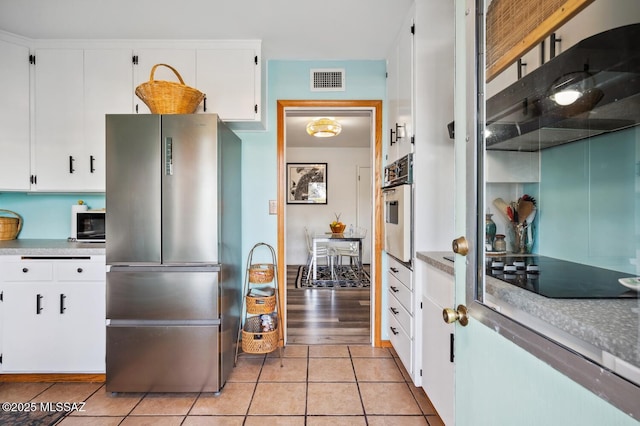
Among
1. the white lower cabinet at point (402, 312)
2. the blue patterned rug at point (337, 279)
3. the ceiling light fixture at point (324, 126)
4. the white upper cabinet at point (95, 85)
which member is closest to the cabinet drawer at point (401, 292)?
the white lower cabinet at point (402, 312)

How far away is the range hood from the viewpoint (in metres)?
0.81

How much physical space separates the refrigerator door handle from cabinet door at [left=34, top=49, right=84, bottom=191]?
0.97m

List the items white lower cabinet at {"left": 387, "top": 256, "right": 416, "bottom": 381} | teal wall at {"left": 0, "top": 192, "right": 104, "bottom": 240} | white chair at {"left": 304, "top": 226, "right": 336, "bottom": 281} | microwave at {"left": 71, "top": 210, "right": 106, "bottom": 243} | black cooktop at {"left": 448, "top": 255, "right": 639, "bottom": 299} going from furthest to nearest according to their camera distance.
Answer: white chair at {"left": 304, "top": 226, "right": 336, "bottom": 281}, teal wall at {"left": 0, "top": 192, "right": 104, "bottom": 240}, microwave at {"left": 71, "top": 210, "right": 106, "bottom": 243}, white lower cabinet at {"left": 387, "top": 256, "right": 416, "bottom": 381}, black cooktop at {"left": 448, "top": 255, "right": 639, "bottom": 299}

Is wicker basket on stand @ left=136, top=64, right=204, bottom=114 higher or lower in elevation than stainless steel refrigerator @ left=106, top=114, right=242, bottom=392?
higher

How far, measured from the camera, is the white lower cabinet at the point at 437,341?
4.86 feet

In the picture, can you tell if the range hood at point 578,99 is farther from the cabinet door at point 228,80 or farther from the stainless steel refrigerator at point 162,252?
the cabinet door at point 228,80

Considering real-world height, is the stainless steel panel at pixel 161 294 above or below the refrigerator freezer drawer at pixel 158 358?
above

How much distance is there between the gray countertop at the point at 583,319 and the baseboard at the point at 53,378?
2.58m

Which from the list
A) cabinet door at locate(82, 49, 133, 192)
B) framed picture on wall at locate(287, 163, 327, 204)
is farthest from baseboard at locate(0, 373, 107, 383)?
framed picture on wall at locate(287, 163, 327, 204)

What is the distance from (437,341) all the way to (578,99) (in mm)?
1206

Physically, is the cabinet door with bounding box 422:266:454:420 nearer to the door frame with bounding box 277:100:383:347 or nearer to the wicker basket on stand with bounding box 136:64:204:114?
the door frame with bounding box 277:100:383:347

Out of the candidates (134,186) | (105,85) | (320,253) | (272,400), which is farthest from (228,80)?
(320,253)

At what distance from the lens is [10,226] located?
258 cm

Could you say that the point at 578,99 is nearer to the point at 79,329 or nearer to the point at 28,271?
the point at 79,329
